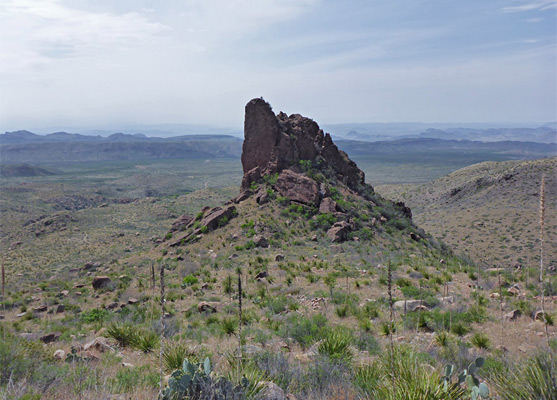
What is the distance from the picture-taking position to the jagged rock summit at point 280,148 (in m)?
24.9

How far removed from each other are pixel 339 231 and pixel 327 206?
241 cm

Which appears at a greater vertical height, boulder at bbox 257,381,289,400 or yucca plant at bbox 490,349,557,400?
yucca plant at bbox 490,349,557,400

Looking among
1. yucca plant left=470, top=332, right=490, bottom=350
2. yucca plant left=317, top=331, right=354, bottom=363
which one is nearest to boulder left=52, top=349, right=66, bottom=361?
yucca plant left=317, top=331, right=354, bottom=363

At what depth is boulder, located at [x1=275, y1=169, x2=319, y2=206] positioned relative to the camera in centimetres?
2228

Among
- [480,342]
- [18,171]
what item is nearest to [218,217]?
[480,342]

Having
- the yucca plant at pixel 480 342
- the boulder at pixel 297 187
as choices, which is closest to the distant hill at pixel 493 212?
the boulder at pixel 297 187

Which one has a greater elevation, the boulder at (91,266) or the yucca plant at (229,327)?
the yucca plant at (229,327)

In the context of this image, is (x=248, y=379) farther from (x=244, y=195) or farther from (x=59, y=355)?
(x=244, y=195)

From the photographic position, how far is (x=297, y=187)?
22828mm

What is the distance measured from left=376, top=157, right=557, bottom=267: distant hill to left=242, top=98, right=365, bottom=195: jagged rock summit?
1323 cm

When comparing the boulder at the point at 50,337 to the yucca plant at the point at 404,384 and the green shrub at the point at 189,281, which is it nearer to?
the green shrub at the point at 189,281

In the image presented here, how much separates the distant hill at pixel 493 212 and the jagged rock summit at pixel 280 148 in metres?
13.2

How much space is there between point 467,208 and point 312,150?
28715mm

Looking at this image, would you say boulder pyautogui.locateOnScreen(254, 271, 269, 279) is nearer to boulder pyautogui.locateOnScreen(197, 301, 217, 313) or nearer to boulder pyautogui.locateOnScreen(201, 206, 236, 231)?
boulder pyautogui.locateOnScreen(197, 301, 217, 313)
